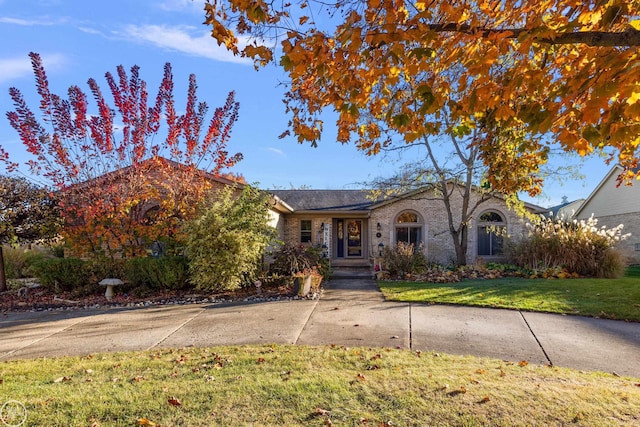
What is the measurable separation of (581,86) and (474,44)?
1496 mm

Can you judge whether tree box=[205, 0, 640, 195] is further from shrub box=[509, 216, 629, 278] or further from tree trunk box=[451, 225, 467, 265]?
tree trunk box=[451, 225, 467, 265]

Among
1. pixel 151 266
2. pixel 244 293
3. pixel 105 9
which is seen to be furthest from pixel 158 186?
pixel 105 9

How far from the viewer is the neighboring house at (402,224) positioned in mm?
17906

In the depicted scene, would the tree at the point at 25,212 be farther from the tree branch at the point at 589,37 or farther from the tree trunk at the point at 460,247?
the tree trunk at the point at 460,247

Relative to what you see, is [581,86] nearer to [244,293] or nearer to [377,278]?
[244,293]

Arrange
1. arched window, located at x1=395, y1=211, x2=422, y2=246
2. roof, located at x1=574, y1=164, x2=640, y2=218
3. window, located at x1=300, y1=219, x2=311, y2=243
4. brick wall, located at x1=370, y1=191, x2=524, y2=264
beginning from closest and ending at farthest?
brick wall, located at x1=370, y1=191, x2=524, y2=264 → arched window, located at x1=395, y1=211, x2=422, y2=246 → window, located at x1=300, y1=219, x2=311, y2=243 → roof, located at x1=574, y1=164, x2=640, y2=218

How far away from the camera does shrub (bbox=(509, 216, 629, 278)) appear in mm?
12719

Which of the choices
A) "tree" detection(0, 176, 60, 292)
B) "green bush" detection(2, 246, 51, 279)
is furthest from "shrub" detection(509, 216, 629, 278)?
"green bush" detection(2, 246, 51, 279)

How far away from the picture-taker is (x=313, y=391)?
3.72 m

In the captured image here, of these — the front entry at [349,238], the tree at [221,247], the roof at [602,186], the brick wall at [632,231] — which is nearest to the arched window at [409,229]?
the front entry at [349,238]

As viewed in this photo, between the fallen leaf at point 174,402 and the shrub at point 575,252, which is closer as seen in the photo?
the fallen leaf at point 174,402

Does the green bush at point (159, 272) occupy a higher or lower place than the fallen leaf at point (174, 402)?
higher

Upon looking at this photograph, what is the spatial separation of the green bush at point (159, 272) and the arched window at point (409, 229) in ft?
36.0

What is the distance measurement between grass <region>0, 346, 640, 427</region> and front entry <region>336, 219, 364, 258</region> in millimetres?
15165
